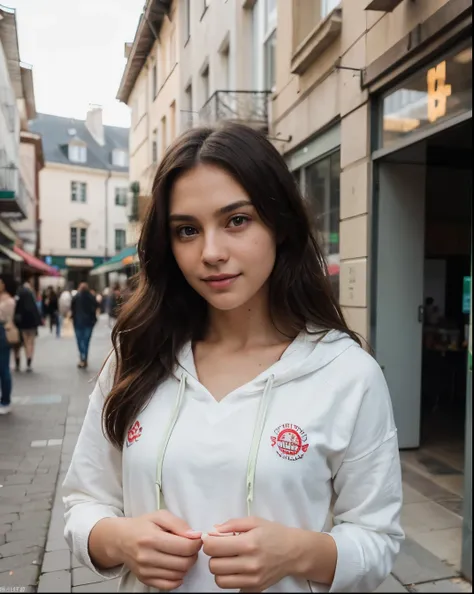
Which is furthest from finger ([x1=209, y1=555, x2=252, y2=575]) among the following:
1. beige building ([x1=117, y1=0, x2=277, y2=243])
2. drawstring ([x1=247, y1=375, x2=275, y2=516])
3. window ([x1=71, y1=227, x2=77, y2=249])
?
window ([x1=71, y1=227, x2=77, y2=249])

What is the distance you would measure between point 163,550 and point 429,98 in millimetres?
3644

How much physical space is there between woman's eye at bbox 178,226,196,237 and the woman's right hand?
448mm

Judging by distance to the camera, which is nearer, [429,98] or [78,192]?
[78,192]

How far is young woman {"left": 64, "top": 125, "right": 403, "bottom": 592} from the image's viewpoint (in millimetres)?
795

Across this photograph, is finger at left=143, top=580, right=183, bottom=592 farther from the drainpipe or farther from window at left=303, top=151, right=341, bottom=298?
window at left=303, top=151, right=341, bottom=298

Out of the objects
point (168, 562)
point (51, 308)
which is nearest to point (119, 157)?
point (168, 562)

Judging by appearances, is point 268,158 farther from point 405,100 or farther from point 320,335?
point 405,100

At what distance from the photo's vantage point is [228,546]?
2.39ft

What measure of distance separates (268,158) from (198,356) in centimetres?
42

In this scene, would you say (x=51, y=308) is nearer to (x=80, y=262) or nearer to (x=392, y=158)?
(x=392, y=158)

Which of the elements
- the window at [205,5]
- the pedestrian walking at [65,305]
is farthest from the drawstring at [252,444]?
the pedestrian walking at [65,305]

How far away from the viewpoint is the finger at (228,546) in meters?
0.72

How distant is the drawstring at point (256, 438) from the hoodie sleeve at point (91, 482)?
27 cm

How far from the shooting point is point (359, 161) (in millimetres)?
3523
